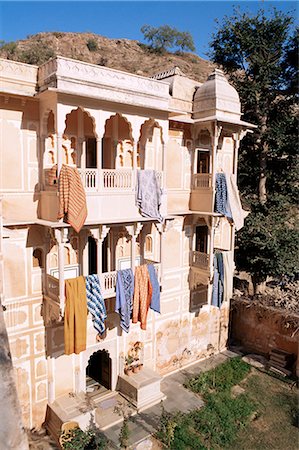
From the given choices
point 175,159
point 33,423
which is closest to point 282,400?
point 33,423

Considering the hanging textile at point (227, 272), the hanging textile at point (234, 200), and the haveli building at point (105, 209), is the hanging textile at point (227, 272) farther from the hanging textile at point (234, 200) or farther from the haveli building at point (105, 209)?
the hanging textile at point (234, 200)

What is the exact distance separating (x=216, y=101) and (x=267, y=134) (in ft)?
15.9

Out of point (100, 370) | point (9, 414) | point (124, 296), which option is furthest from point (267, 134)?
point (9, 414)

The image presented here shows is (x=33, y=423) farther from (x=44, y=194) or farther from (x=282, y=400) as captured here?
(x=282, y=400)

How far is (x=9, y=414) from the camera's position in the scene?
2.30 metres

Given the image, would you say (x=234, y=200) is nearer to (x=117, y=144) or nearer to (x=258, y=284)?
(x=117, y=144)

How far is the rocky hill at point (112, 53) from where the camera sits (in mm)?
42250

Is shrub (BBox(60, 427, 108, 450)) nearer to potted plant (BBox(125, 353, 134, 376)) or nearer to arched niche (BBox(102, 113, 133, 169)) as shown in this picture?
potted plant (BBox(125, 353, 134, 376))

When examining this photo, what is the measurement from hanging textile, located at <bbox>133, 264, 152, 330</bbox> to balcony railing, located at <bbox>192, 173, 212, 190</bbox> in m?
3.64

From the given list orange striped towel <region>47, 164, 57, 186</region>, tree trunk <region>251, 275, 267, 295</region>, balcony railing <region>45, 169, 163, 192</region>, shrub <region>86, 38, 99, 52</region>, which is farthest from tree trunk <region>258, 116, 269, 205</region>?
shrub <region>86, 38, 99, 52</region>

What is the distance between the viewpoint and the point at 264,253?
15.5 metres

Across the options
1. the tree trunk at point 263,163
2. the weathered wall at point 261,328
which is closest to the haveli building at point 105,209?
the weathered wall at point 261,328

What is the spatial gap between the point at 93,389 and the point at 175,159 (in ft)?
26.8

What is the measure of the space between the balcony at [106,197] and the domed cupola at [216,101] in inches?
151
